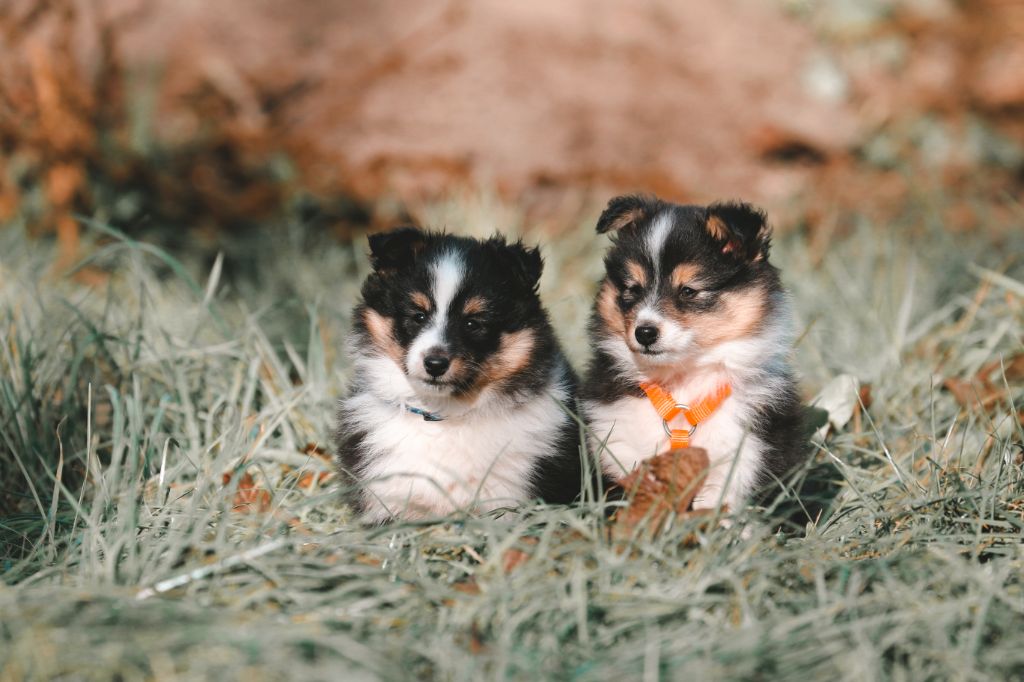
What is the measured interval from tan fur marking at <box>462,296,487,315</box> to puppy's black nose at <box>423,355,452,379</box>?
0.25 m

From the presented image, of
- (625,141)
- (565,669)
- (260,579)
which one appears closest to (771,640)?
(565,669)

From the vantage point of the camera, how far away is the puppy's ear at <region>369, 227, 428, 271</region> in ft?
12.2

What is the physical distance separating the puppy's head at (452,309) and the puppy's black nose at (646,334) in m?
0.42

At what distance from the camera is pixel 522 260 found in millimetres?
3691

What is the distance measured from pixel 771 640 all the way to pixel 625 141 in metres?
6.12

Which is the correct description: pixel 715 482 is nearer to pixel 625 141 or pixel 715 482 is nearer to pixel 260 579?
pixel 260 579

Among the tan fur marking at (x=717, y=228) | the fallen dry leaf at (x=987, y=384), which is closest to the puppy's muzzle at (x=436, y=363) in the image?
the tan fur marking at (x=717, y=228)

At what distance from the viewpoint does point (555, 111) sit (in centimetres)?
816

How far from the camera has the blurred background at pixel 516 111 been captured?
23.2ft

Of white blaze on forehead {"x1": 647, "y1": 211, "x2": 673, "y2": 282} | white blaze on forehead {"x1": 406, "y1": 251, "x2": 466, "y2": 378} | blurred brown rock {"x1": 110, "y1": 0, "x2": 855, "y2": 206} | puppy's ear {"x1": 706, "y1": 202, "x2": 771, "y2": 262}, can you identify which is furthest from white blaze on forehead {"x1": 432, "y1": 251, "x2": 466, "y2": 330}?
blurred brown rock {"x1": 110, "y1": 0, "x2": 855, "y2": 206}

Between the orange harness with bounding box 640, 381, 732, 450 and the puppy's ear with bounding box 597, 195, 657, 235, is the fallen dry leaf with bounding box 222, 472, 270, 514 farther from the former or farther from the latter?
the puppy's ear with bounding box 597, 195, 657, 235

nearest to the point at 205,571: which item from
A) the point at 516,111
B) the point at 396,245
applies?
the point at 396,245

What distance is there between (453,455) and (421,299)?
0.60 metres

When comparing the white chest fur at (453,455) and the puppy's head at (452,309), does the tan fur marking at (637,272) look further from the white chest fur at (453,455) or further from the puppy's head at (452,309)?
the white chest fur at (453,455)
